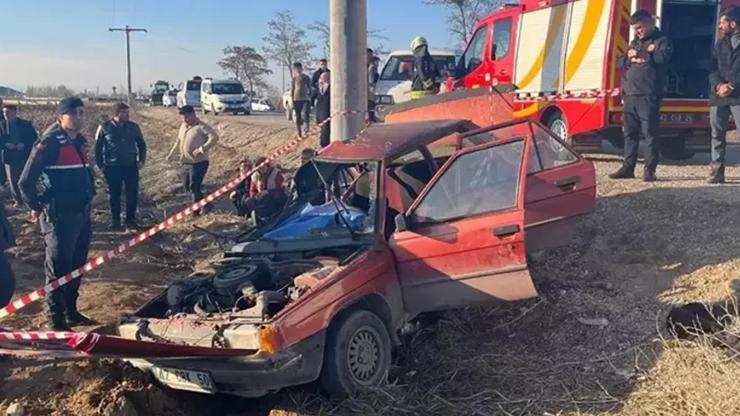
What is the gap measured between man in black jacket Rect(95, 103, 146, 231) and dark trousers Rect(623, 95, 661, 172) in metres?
6.36

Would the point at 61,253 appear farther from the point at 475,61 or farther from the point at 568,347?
the point at 475,61

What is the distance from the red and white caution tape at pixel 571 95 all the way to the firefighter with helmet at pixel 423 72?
1.41m

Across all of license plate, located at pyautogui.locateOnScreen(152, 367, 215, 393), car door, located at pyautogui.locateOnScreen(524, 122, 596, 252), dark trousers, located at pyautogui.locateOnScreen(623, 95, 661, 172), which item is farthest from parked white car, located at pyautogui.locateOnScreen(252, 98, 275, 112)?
license plate, located at pyautogui.locateOnScreen(152, 367, 215, 393)

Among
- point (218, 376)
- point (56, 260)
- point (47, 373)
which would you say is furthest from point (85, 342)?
point (56, 260)

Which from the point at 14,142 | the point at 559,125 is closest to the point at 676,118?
the point at 559,125

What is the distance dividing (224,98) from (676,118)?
28.1 m

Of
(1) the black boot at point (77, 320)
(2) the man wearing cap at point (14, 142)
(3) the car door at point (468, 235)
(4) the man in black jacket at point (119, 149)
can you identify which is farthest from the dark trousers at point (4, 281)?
(2) the man wearing cap at point (14, 142)

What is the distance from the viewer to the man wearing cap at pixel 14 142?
1071 centimetres

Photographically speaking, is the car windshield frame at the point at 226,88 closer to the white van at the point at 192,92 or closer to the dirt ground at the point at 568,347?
the white van at the point at 192,92

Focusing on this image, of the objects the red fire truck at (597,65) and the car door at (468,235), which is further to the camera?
the red fire truck at (597,65)

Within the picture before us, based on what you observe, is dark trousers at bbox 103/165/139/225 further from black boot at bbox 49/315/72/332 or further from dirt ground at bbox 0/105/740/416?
black boot at bbox 49/315/72/332

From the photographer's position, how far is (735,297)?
5.30 metres

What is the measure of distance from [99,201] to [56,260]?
26.8ft

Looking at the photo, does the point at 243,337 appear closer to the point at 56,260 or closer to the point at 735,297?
the point at 56,260
